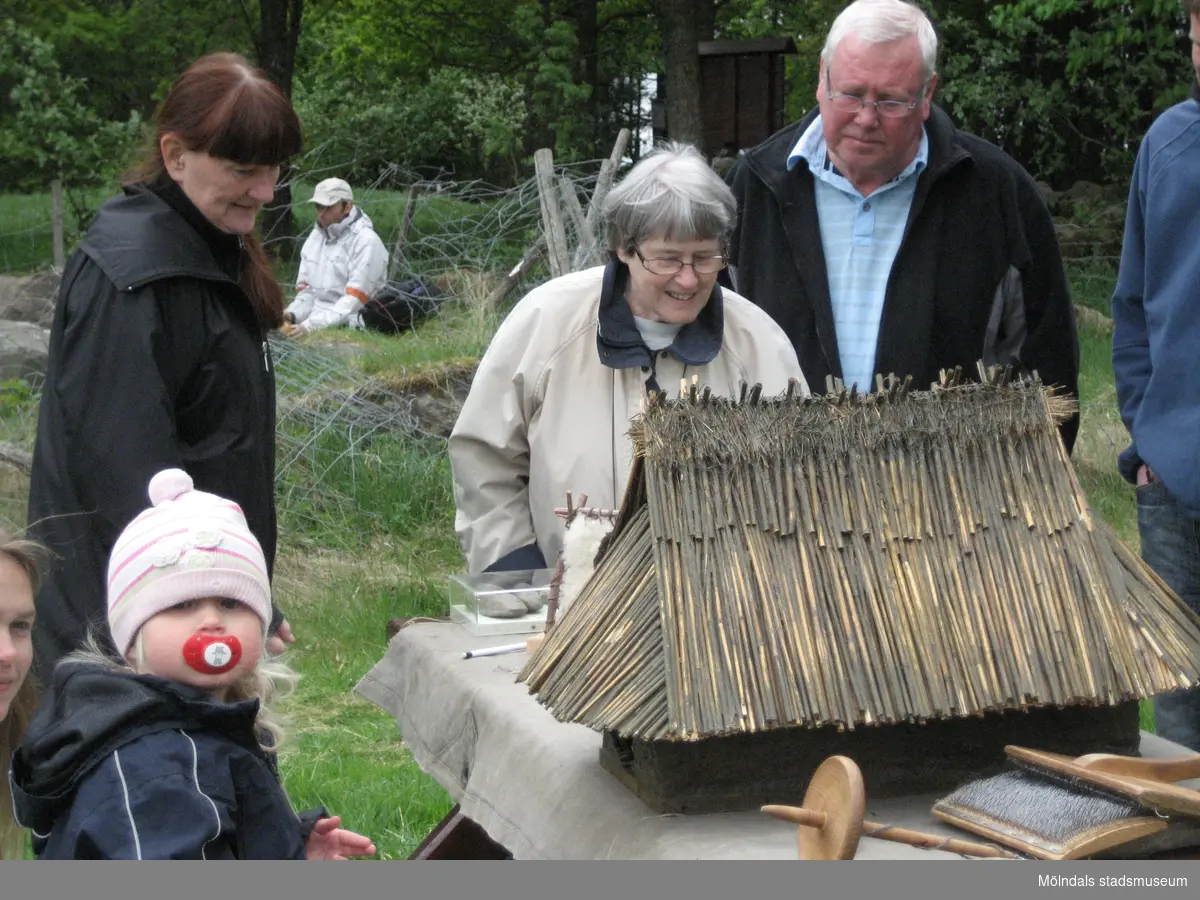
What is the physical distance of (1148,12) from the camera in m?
12.8

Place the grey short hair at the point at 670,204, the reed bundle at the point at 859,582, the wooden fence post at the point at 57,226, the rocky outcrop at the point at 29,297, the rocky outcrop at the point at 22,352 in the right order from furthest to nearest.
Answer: the wooden fence post at the point at 57,226
the rocky outcrop at the point at 29,297
the rocky outcrop at the point at 22,352
the grey short hair at the point at 670,204
the reed bundle at the point at 859,582

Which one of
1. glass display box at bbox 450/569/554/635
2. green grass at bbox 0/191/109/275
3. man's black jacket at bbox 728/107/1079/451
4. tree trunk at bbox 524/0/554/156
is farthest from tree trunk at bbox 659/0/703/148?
glass display box at bbox 450/569/554/635

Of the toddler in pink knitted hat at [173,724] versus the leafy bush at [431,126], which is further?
the leafy bush at [431,126]

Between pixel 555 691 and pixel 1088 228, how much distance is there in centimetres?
1228

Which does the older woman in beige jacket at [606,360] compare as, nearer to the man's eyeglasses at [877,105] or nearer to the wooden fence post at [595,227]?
the man's eyeglasses at [877,105]

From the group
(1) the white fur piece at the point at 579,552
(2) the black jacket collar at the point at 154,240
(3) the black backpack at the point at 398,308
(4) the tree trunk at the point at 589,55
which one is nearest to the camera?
(1) the white fur piece at the point at 579,552

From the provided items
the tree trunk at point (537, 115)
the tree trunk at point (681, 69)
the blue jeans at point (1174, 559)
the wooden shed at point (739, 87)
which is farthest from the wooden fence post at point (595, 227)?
the tree trunk at point (537, 115)

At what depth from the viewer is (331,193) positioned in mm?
9703

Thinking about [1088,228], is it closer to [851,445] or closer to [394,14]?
[394,14]

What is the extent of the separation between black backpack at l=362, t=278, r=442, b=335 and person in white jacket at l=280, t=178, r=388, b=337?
7 centimetres

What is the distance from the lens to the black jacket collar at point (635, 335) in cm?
293

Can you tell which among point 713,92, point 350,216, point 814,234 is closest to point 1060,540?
point 814,234

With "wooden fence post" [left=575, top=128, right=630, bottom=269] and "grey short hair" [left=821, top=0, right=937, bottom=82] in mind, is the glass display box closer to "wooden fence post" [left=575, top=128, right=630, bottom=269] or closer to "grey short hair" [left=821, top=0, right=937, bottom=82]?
"grey short hair" [left=821, top=0, right=937, bottom=82]

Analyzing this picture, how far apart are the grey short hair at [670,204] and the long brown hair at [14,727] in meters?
1.22
